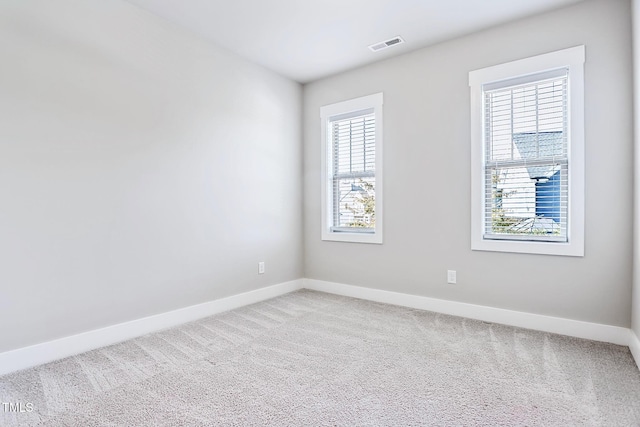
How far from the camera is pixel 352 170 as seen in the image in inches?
163

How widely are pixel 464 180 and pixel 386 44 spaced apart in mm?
1533

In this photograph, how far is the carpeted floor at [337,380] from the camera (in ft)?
5.67

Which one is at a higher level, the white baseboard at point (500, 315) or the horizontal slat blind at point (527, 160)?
the horizontal slat blind at point (527, 160)

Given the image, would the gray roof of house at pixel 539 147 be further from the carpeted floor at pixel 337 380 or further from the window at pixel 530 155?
the carpeted floor at pixel 337 380

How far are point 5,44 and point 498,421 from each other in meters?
3.54

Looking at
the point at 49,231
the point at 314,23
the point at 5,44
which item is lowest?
the point at 49,231

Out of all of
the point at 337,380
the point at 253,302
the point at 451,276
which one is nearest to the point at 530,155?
the point at 451,276

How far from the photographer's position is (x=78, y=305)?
249cm

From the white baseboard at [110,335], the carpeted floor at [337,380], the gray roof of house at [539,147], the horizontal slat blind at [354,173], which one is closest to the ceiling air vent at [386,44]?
the horizontal slat blind at [354,173]

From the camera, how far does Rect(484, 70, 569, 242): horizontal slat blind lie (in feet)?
9.33

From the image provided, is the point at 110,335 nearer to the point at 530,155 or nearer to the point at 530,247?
the point at 530,247

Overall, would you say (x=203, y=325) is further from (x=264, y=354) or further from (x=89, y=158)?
(x=89, y=158)

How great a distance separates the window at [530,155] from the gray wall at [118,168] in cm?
229

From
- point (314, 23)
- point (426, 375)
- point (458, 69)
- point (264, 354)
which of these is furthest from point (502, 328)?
point (314, 23)
